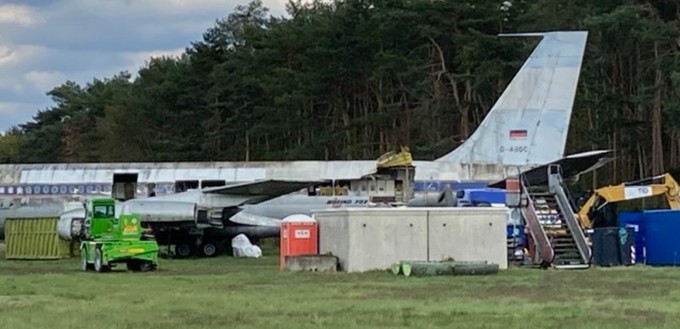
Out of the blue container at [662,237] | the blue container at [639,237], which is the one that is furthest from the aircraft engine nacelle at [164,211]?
the blue container at [662,237]

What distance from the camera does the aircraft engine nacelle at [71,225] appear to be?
3269cm

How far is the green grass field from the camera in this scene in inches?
555

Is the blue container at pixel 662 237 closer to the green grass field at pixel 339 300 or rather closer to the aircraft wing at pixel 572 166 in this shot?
the aircraft wing at pixel 572 166

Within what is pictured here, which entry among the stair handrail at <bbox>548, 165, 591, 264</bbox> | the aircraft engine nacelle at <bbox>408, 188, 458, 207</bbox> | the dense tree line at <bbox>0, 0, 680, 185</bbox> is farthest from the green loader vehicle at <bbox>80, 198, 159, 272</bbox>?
the dense tree line at <bbox>0, 0, 680, 185</bbox>

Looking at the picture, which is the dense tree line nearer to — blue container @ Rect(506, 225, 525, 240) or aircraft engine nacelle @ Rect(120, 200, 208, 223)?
blue container @ Rect(506, 225, 525, 240)

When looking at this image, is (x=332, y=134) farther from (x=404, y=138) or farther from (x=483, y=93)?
(x=483, y=93)

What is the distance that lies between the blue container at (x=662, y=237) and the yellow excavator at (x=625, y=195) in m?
2.69

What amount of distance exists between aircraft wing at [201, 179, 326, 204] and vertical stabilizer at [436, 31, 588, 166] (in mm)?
7209

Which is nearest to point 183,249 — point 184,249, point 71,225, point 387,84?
point 184,249

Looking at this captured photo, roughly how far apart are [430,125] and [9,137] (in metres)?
101

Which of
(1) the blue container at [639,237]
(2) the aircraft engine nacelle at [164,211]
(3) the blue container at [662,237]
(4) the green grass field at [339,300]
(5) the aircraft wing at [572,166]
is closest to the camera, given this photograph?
(4) the green grass field at [339,300]

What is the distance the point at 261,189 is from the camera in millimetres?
35000

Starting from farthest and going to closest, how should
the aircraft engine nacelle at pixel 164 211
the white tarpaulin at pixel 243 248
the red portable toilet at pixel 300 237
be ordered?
the white tarpaulin at pixel 243 248 < the aircraft engine nacelle at pixel 164 211 < the red portable toilet at pixel 300 237

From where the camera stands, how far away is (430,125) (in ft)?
203
